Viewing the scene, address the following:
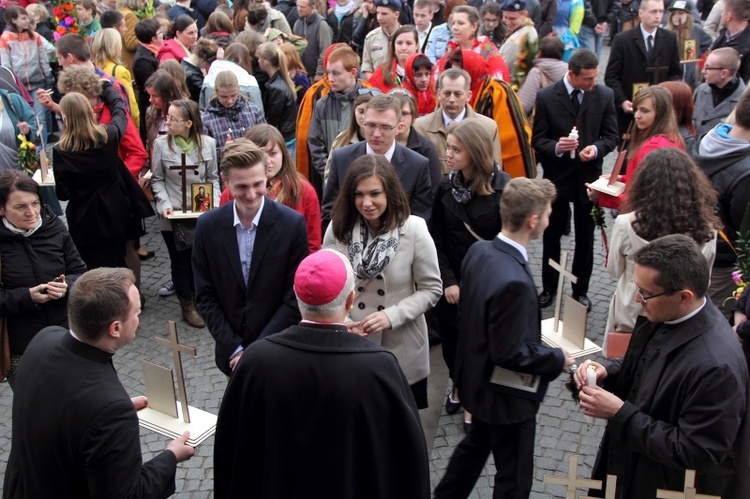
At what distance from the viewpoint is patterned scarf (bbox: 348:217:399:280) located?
416cm

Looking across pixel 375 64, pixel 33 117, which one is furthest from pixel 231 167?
pixel 375 64

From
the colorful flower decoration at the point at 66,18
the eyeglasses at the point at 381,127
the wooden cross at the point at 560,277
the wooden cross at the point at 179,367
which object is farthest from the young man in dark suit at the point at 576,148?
the colorful flower decoration at the point at 66,18

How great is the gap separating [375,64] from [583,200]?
3.39m

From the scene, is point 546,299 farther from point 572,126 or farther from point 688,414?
point 688,414

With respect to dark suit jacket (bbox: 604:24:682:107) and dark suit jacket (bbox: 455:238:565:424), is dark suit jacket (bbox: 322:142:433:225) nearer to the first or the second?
dark suit jacket (bbox: 455:238:565:424)

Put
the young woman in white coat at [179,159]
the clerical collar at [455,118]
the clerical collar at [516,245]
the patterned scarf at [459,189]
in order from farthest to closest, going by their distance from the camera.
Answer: the young woman in white coat at [179,159], the clerical collar at [455,118], the patterned scarf at [459,189], the clerical collar at [516,245]

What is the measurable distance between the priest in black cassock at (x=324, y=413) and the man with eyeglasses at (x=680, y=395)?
3.07 feet

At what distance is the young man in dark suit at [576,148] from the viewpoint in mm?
6469

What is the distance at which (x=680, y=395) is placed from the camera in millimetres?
2988

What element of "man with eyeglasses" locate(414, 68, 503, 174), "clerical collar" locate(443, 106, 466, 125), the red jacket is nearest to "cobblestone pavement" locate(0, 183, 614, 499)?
the red jacket

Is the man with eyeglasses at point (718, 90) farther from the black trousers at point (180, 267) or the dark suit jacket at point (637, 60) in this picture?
the black trousers at point (180, 267)

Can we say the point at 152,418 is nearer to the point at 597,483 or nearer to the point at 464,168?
the point at 597,483

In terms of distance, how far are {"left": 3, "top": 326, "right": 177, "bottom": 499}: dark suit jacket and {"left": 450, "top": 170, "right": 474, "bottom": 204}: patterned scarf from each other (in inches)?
104

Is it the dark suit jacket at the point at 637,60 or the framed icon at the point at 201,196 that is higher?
the dark suit jacket at the point at 637,60
